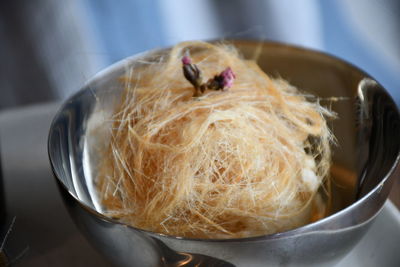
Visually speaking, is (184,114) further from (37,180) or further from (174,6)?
(174,6)

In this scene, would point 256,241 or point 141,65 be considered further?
point 141,65

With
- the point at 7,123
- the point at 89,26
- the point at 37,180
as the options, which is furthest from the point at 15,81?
the point at 37,180

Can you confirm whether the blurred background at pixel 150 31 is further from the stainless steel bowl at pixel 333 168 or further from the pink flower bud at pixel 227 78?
the pink flower bud at pixel 227 78

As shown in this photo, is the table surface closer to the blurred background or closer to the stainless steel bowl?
the stainless steel bowl

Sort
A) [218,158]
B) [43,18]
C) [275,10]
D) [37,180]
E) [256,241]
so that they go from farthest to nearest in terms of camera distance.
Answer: [43,18]
[275,10]
[37,180]
[218,158]
[256,241]

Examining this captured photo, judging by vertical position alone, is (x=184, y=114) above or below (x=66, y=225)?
above

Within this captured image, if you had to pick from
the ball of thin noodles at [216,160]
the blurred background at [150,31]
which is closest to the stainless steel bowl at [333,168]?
the ball of thin noodles at [216,160]
